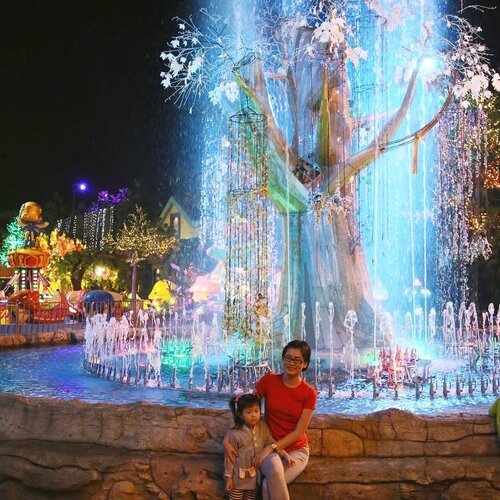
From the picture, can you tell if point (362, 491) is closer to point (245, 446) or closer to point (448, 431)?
point (448, 431)

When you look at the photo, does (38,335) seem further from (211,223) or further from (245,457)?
(211,223)

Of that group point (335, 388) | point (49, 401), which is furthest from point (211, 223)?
point (49, 401)

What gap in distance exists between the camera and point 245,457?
406 centimetres

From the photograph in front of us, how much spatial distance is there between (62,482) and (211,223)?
33927 mm

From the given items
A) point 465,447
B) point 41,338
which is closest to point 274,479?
point 465,447

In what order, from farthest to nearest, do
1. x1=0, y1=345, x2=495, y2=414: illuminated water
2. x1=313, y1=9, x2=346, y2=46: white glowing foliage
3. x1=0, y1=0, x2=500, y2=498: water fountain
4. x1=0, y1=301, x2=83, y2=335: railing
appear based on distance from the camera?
1. x1=0, y1=301, x2=83, y2=335: railing
2. x1=313, y1=9, x2=346, y2=46: white glowing foliage
3. x1=0, y1=0, x2=500, y2=498: water fountain
4. x1=0, y1=345, x2=495, y2=414: illuminated water

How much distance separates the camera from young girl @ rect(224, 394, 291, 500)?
4039 mm

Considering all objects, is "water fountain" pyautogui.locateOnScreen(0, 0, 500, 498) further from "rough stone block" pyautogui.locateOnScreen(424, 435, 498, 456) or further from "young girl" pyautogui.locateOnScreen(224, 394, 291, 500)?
"young girl" pyautogui.locateOnScreen(224, 394, 291, 500)

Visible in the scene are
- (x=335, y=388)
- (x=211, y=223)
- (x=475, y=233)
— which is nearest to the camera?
(x=335, y=388)

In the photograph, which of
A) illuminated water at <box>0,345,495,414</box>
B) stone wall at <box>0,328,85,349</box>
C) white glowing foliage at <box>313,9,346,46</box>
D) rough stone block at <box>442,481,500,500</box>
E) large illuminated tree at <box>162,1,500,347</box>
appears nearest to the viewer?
rough stone block at <box>442,481,500,500</box>

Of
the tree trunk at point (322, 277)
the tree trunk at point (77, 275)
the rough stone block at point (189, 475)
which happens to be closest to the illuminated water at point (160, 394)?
the rough stone block at point (189, 475)

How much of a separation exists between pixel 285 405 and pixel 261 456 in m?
0.37

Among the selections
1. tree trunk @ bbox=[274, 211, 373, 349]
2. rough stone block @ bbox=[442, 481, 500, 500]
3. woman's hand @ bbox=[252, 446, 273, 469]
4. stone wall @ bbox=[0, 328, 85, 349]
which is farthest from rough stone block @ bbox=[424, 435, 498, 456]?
stone wall @ bbox=[0, 328, 85, 349]

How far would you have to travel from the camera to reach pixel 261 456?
4.02 meters
